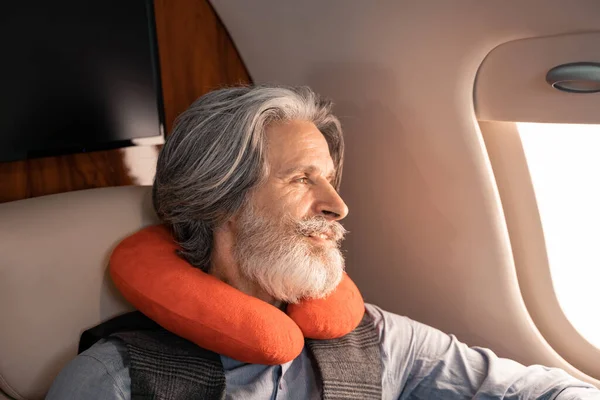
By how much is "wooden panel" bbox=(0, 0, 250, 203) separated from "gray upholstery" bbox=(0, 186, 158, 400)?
193 mm

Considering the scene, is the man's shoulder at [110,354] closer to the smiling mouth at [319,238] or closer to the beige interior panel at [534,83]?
the smiling mouth at [319,238]

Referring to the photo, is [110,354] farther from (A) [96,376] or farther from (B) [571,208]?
(B) [571,208]

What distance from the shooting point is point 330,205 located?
148cm

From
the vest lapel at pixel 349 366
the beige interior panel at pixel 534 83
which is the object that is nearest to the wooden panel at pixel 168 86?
the vest lapel at pixel 349 366

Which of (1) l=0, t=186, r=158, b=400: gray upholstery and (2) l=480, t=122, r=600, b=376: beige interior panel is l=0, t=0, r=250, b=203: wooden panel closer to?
(1) l=0, t=186, r=158, b=400: gray upholstery

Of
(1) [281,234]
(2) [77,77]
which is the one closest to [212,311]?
(1) [281,234]

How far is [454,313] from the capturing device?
6.11 ft

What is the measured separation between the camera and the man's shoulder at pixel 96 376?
127 centimetres

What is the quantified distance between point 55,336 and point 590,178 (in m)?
1.25

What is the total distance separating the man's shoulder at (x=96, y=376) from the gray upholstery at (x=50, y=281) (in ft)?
0.28

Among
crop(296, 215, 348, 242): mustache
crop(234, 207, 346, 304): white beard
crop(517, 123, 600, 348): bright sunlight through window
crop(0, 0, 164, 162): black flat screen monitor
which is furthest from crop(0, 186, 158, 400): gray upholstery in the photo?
crop(517, 123, 600, 348): bright sunlight through window

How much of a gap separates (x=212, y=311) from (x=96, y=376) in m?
0.24

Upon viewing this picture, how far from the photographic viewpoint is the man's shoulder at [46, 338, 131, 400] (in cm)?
127

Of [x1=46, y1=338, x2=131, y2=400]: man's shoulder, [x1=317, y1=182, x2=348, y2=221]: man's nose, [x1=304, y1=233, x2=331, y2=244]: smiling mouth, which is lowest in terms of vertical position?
[x1=46, y1=338, x2=131, y2=400]: man's shoulder
